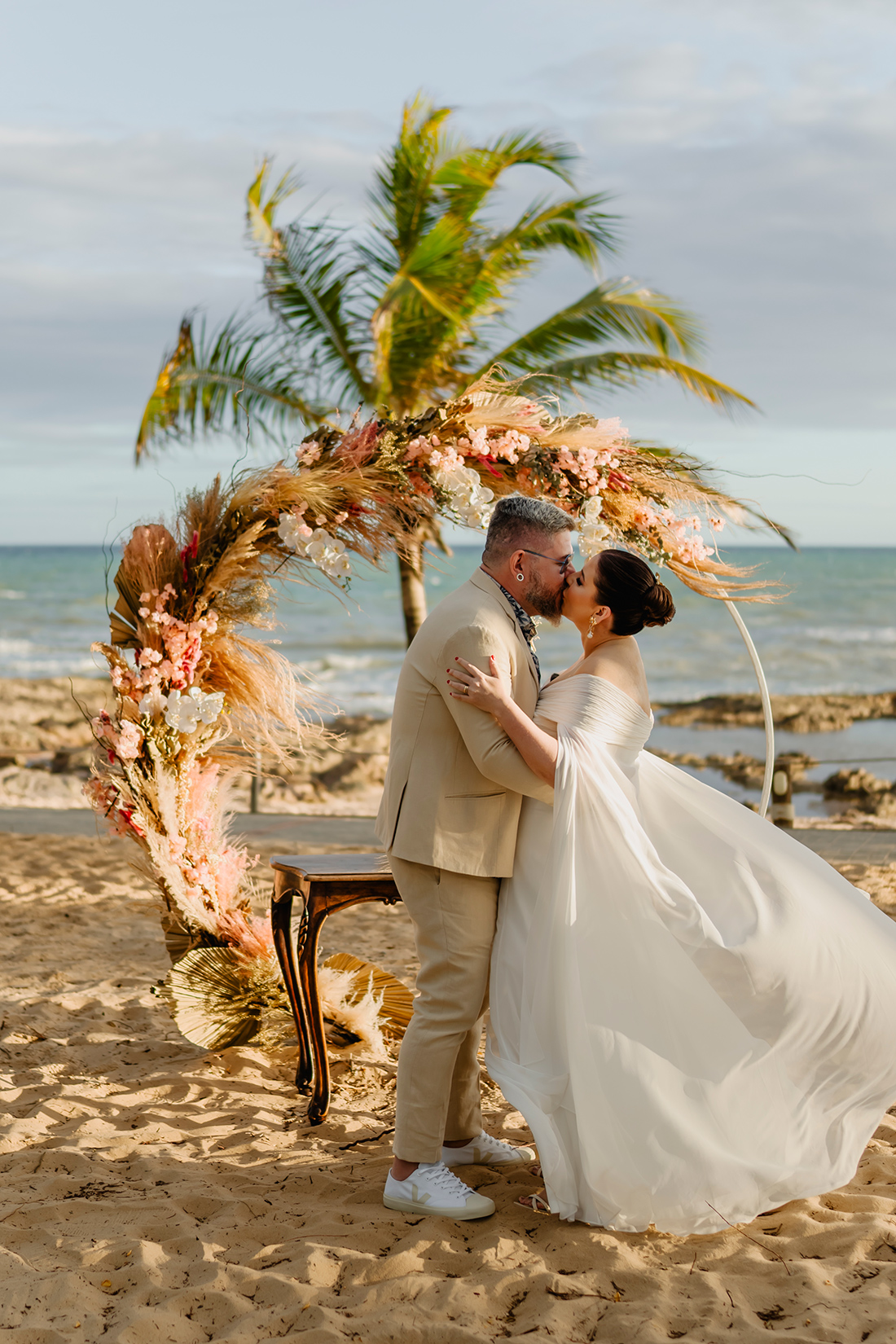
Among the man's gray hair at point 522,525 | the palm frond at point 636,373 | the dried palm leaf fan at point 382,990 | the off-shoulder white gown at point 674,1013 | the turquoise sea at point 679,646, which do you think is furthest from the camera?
the turquoise sea at point 679,646

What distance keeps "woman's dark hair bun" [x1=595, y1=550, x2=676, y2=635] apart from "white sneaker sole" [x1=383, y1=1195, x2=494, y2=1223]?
5.78 ft

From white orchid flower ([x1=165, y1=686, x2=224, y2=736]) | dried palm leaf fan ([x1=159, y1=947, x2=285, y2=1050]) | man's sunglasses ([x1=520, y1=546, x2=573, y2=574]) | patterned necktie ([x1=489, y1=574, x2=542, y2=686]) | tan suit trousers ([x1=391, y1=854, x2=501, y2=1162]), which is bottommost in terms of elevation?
dried palm leaf fan ([x1=159, y1=947, x2=285, y2=1050])

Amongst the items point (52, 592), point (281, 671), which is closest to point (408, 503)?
point (281, 671)

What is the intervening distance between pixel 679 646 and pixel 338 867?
28.6 m

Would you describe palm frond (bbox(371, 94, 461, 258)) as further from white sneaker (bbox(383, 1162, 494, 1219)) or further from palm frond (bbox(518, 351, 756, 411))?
white sneaker (bbox(383, 1162, 494, 1219))

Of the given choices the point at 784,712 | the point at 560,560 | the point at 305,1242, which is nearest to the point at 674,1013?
the point at 305,1242

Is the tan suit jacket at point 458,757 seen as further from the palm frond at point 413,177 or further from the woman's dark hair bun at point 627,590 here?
the palm frond at point 413,177

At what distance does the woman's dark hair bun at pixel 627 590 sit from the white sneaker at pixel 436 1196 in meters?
1.73

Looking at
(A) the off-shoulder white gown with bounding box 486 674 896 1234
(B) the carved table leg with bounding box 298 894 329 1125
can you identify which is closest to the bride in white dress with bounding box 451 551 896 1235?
(A) the off-shoulder white gown with bounding box 486 674 896 1234

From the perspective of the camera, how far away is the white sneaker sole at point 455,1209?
321 cm

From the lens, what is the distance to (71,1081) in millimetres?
4395

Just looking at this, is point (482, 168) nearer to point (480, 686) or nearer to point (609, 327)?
point (609, 327)

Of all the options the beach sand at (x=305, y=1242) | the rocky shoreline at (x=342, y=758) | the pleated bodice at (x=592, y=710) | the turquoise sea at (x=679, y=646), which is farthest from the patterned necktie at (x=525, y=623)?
the turquoise sea at (x=679, y=646)

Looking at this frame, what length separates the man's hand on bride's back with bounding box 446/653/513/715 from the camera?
123 inches
